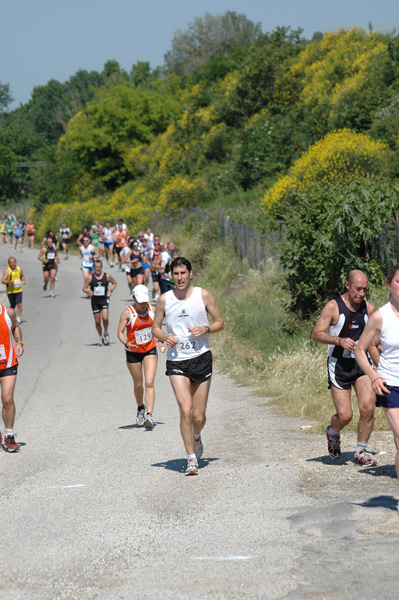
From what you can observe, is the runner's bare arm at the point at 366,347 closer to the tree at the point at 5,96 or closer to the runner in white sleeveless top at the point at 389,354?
the runner in white sleeveless top at the point at 389,354

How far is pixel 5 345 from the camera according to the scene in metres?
10.3

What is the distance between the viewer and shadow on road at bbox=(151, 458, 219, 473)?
29.3 ft

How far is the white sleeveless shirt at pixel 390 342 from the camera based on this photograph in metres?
6.72

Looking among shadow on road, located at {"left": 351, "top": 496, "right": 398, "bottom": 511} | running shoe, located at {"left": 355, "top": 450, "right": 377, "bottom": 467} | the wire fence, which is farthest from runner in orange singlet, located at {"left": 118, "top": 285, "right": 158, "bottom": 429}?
the wire fence

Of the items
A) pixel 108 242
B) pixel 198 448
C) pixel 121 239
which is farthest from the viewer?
pixel 108 242

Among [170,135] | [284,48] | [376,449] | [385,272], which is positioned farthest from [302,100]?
[376,449]

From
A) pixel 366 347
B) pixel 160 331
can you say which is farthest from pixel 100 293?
pixel 366 347

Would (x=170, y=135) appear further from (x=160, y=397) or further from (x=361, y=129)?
(x=160, y=397)

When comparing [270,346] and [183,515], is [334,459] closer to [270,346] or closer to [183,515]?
[183,515]

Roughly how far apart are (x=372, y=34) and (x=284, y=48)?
658cm

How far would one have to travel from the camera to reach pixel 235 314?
1884 cm

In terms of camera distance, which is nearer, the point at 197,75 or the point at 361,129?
the point at 361,129

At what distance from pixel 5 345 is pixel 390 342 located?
512cm

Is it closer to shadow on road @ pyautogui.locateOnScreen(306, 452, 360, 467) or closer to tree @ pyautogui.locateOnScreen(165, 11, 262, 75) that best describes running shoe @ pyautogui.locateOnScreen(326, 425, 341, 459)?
shadow on road @ pyautogui.locateOnScreen(306, 452, 360, 467)
